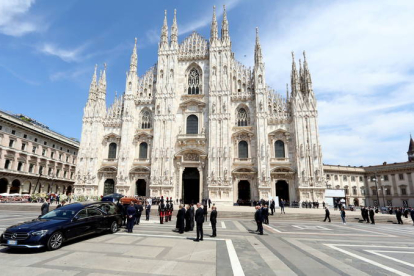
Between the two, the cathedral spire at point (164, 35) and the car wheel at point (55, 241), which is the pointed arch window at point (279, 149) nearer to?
the cathedral spire at point (164, 35)

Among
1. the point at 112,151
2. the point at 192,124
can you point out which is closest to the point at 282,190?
the point at 192,124

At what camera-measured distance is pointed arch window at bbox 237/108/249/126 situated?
110ft

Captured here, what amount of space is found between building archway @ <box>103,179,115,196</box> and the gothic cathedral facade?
15cm

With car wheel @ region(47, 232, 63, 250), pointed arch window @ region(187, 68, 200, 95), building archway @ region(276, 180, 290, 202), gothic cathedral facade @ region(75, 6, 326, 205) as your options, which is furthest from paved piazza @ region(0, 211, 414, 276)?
pointed arch window @ region(187, 68, 200, 95)

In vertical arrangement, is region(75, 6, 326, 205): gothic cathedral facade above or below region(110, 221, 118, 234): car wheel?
above

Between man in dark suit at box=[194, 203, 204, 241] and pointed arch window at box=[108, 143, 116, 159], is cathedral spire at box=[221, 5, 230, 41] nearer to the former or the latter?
pointed arch window at box=[108, 143, 116, 159]

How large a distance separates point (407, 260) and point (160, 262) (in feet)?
25.3

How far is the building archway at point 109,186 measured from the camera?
3384cm

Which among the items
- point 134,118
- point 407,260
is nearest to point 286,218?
point 407,260

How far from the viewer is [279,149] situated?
31984mm

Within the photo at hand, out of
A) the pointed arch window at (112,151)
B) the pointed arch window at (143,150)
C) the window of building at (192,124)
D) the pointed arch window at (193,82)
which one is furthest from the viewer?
the pointed arch window at (193,82)

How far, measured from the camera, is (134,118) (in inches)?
1378

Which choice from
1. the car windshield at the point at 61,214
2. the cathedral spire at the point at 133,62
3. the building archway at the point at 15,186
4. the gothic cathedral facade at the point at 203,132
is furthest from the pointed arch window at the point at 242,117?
the building archway at the point at 15,186

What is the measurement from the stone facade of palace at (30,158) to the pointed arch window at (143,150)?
17.6 m
